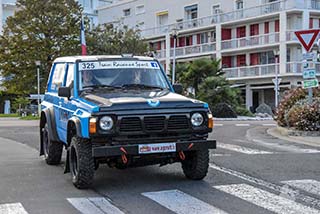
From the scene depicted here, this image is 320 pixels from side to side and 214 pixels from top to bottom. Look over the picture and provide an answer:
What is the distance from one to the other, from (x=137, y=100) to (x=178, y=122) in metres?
0.71

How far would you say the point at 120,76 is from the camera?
9516 millimetres

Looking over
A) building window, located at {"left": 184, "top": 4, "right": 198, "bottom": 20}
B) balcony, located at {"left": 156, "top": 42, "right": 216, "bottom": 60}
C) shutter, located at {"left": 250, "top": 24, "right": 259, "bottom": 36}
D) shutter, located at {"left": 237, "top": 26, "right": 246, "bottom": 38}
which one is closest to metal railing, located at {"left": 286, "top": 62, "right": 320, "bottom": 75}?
shutter, located at {"left": 250, "top": 24, "right": 259, "bottom": 36}

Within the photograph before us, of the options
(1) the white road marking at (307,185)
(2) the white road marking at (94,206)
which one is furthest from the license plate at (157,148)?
(1) the white road marking at (307,185)

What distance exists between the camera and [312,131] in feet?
53.9

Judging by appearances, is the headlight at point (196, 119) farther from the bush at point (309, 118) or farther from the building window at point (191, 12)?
the building window at point (191, 12)

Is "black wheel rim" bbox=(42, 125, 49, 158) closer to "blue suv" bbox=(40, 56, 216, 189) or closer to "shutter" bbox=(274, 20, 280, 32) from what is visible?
"blue suv" bbox=(40, 56, 216, 189)

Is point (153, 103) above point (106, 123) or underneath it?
above

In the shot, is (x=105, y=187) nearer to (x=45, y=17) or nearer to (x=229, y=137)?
(x=229, y=137)

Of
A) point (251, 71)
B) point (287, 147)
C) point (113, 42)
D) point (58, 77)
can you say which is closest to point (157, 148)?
point (58, 77)

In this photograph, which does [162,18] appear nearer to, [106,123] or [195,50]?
[195,50]

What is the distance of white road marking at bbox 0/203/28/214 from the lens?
697 centimetres

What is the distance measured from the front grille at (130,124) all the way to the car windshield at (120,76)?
55.4 inches

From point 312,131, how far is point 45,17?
31.1m

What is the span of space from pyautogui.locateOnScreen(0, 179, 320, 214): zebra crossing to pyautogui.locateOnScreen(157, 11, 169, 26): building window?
173 feet
